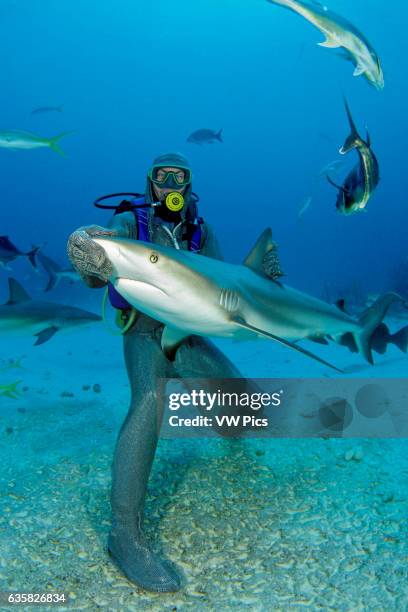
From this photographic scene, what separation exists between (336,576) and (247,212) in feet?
555

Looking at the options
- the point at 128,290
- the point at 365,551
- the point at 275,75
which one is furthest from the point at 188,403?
the point at 275,75

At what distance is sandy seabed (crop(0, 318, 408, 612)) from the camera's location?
2.49m

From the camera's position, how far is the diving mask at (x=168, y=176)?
134 inches

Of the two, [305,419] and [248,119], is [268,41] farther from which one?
[305,419]

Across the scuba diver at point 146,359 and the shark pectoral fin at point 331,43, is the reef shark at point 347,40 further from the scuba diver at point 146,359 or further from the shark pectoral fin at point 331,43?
the scuba diver at point 146,359

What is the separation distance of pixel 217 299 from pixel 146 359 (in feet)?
3.69

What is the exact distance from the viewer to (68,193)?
150 meters

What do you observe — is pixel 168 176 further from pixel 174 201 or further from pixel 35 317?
pixel 35 317

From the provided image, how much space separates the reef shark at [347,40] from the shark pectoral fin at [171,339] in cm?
243

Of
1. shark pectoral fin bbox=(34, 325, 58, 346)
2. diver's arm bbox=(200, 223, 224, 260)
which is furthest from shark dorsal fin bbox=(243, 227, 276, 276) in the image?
shark pectoral fin bbox=(34, 325, 58, 346)

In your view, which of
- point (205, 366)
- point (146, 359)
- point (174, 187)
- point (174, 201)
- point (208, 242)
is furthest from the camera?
point (205, 366)

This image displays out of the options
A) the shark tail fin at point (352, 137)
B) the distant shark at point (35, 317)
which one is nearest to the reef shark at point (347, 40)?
the shark tail fin at point (352, 137)

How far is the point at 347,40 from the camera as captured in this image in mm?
3143

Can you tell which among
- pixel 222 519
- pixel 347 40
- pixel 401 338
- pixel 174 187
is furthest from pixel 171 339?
pixel 347 40
